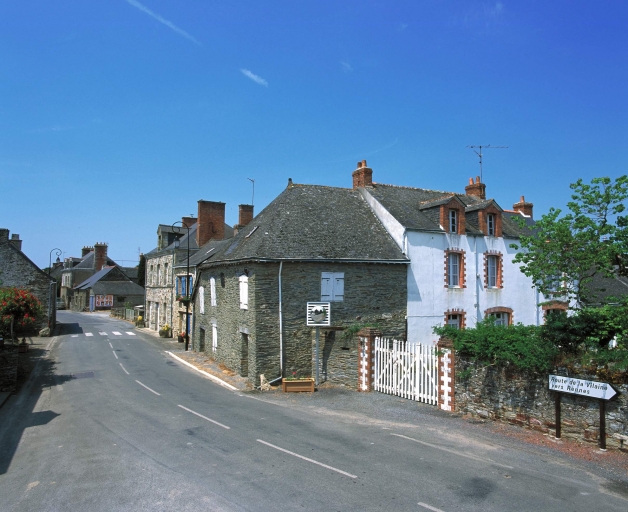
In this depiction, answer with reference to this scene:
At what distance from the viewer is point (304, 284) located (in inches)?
738

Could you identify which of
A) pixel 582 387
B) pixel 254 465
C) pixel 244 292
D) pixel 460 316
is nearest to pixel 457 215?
pixel 460 316

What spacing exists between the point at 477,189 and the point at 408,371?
17.9 meters

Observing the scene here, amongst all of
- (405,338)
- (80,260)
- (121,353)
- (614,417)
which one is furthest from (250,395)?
(80,260)

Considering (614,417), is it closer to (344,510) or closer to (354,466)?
(354,466)

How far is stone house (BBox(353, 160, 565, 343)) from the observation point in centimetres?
2116

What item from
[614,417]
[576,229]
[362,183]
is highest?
[362,183]

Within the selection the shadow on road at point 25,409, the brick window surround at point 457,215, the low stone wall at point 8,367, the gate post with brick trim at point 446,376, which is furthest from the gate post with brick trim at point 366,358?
the low stone wall at point 8,367

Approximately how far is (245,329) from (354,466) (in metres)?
11.5

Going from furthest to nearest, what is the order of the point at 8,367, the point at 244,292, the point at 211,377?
1. the point at 211,377
2. the point at 244,292
3. the point at 8,367

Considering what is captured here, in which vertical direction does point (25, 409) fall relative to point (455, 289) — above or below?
below

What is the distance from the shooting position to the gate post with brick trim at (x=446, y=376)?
1310 cm

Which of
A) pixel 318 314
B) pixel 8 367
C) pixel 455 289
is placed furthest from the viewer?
pixel 455 289

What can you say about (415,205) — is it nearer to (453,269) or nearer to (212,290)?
(453,269)

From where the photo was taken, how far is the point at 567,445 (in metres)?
9.95
